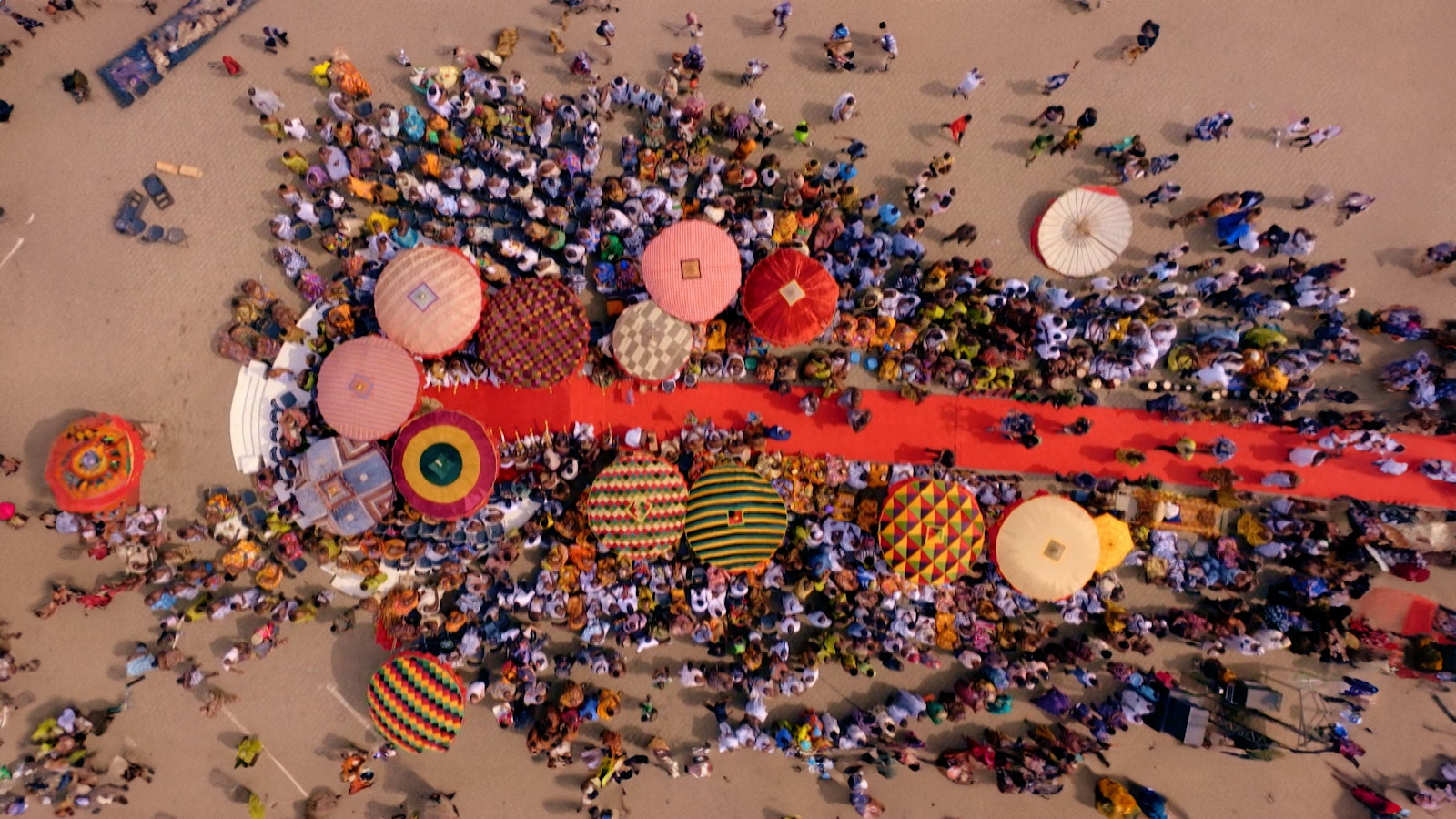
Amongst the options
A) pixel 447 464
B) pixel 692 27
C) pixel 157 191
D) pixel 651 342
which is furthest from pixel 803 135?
pixel 157 191

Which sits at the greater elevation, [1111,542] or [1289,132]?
[1289,132]

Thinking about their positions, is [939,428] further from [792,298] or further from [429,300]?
[429,300]

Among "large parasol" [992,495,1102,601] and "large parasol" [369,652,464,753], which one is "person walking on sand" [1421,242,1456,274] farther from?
"large parasol" [369,652,464,753]

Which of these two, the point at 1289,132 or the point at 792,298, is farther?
the point at 1289,132

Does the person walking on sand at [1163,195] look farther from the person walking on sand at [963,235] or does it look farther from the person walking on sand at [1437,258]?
the person walking on sand at [1437,258]

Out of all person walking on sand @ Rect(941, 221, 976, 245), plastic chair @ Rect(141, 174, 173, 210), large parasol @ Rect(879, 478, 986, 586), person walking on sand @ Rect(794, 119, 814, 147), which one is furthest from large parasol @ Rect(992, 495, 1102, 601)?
plastic chair @ Rect(141, 174, 173, 210)

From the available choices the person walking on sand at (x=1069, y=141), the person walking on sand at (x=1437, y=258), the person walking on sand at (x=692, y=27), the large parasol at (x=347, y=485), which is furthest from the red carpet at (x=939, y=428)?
the person walking on sand at (x=692, y=27)
